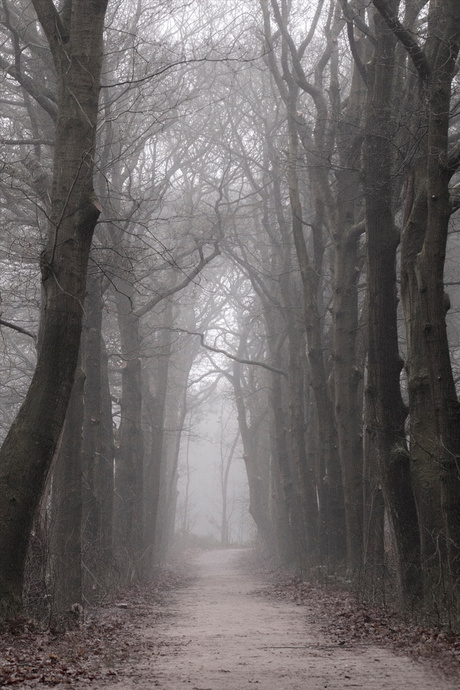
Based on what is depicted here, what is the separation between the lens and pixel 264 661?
237 inches

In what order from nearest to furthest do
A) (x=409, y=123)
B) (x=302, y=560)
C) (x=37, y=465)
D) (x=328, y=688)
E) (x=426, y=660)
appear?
(x=328, y=688) < (x=426, y=660) < (x=37, y=465) < (x=409, y=123) < (x=302, y=560)

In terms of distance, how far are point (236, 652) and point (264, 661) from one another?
610 millimetres

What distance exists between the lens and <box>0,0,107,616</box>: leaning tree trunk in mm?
6266

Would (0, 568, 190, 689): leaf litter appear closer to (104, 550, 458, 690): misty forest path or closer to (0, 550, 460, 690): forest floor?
(0, 550, 460, 690): forest floor

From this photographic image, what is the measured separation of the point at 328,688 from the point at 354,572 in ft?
23.6

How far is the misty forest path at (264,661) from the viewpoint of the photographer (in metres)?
5.05

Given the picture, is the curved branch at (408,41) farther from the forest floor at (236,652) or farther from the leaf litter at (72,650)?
the leaf litter at (72,650)

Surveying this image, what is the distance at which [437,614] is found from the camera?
6.81 metres

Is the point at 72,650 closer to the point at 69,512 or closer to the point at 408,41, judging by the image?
the point at 69,512

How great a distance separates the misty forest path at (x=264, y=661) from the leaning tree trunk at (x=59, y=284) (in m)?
1.60

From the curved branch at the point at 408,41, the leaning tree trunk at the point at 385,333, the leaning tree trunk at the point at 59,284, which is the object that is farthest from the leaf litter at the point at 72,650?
the curved branch at the point at 408,41

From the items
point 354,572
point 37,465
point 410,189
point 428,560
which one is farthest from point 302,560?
point 37,465

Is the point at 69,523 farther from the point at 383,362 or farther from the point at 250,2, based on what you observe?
the point at 250,2

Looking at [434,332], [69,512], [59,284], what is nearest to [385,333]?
[434,332]
